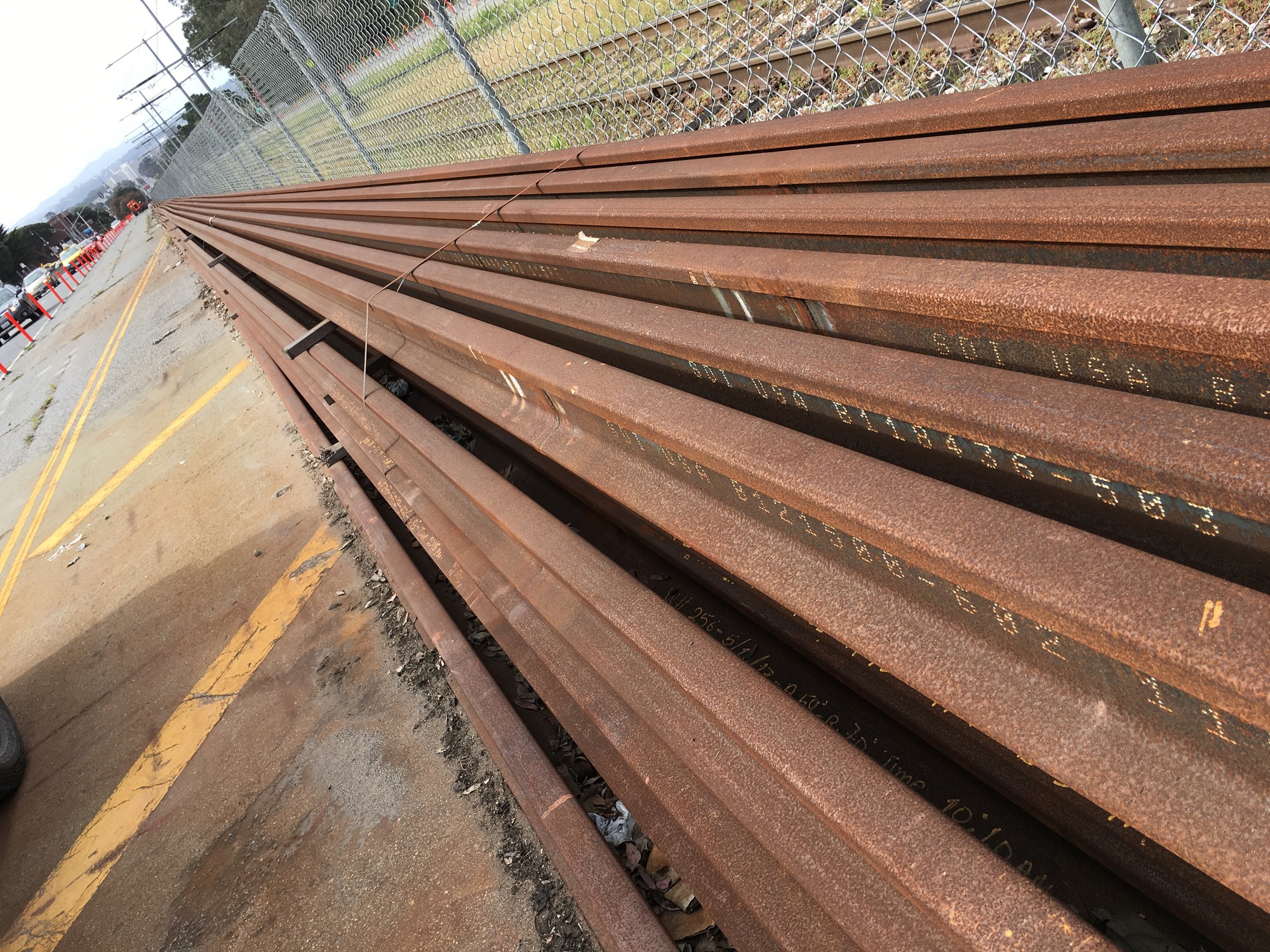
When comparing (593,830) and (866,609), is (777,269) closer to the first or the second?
(866,609)

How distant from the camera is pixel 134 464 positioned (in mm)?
6457

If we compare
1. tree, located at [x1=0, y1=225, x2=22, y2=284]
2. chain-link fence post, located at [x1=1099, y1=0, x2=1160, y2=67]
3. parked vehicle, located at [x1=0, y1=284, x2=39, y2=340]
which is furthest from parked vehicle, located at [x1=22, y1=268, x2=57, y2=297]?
chain-link fence post, located at [x1=1099, y1=0, x2=1160, y2=67]

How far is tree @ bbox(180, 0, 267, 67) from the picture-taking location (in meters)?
40.0

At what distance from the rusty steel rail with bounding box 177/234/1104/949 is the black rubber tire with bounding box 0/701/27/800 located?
2.80m

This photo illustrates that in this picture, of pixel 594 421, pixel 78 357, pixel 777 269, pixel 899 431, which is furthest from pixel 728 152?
pixel 78 357

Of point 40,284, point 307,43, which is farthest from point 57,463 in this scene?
point 40,284

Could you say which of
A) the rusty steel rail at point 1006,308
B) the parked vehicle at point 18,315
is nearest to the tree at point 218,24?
the parked vehicle at point 18,315

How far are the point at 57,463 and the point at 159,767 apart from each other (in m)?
6.71

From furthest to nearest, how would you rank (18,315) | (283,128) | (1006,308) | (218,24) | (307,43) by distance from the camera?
(218,24) → (18,315) → (283,128) → (307,43) → (1006,308)

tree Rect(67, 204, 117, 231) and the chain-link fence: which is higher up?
tree Rect(67, 204, 117, 231)

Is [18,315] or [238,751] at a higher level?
[18,315]

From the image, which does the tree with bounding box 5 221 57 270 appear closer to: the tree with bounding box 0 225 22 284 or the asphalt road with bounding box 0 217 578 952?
the tree with bounding box 0 225 22 284

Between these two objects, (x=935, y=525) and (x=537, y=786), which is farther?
(x=537, y=786)

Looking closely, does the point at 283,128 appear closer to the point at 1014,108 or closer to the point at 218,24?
the point at 1014,108
